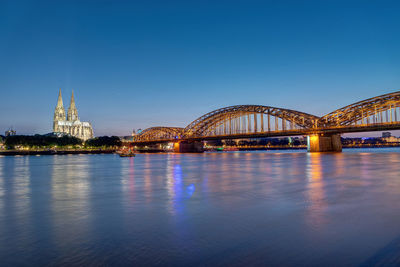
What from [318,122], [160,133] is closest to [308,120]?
[318,122]

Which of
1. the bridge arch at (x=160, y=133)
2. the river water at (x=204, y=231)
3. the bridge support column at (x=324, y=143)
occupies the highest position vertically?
the bridge arch at (x=160, y=133)

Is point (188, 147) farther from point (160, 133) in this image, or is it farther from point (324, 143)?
point (324, 143)

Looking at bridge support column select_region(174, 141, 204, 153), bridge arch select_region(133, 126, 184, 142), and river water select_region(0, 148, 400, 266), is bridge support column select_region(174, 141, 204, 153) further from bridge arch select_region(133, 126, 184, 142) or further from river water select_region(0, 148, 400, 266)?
river water select_region(0, 148, 400, 266)

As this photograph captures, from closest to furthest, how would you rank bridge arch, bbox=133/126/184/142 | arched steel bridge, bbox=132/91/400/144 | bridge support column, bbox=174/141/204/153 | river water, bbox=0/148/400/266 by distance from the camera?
river water, bbox=0/148/400/266
arched steel bridge, bbox=132/91/400/144
bridge support column, bbox=174/141/204/153
bridge arch, bbox=133/126/184/142

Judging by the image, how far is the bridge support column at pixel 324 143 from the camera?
82.3 meters

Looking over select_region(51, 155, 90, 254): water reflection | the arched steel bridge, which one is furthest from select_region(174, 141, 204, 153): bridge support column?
select_region(51, 155, 90, 254): water reflection

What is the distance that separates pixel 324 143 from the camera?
83188mm

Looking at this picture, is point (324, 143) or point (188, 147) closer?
point (324, 143)

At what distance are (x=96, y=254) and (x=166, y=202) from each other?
20.7ft

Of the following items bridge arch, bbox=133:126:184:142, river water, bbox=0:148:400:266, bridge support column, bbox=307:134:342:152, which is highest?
bridge arch, bbox=133:126:184:142

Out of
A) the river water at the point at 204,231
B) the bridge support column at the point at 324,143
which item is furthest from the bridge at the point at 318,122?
the river water at the point at 204,231

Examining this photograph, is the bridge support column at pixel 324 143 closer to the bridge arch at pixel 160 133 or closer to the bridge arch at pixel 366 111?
the bridge arch at pixel 366 111

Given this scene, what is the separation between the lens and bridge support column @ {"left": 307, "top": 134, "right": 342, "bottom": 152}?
8231 centimetres

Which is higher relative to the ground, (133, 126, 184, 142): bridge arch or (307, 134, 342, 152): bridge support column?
(133, 126, 184, 142): bridge arch
